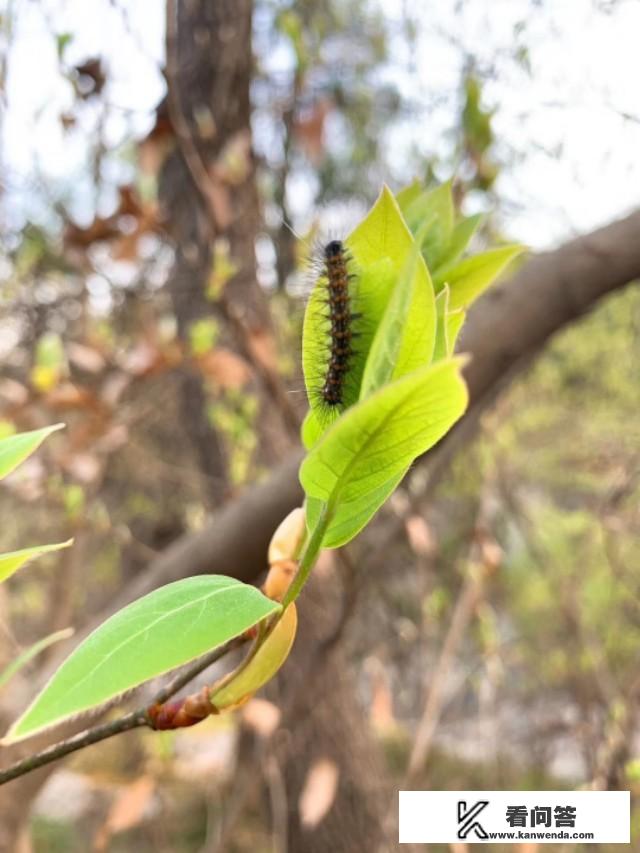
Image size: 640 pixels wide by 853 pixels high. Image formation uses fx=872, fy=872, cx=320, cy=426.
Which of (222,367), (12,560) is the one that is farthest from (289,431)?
(12,560)

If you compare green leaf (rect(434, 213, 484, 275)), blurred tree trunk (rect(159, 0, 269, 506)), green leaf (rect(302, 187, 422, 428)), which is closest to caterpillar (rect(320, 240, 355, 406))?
green leaf (rect(302, 187, 422, 428))

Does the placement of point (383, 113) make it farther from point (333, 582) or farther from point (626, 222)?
point (626, 222)

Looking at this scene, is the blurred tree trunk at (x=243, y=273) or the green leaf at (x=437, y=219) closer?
the green leaf at (x=437, y=219)

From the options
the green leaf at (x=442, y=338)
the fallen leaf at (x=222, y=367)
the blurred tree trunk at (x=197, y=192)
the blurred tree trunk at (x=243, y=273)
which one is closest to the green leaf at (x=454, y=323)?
the green leaf at (x=442, y=338)

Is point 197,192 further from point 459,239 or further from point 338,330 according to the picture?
point 338,330

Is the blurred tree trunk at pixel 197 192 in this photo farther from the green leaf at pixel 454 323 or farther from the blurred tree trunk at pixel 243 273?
the green leaf at pixel 454 323

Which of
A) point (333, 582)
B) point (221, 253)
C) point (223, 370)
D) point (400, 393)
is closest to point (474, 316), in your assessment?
point (221, 253)

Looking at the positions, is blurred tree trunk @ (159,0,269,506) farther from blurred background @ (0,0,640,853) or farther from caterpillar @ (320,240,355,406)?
caterpillar @ (320,240,355,406)
